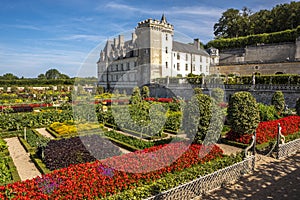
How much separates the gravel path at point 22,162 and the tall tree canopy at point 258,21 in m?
53.2

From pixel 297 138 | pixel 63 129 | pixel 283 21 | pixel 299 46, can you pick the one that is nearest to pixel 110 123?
pixel 63 129

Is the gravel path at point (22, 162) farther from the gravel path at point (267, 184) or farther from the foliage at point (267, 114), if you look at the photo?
the foliage at point (267, 114)

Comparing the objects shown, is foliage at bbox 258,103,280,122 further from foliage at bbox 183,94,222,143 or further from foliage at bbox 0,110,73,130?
foliage at bbox 0,110,73,130

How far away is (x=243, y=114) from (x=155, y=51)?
104ft

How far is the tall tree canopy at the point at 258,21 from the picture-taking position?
48219 millimetres

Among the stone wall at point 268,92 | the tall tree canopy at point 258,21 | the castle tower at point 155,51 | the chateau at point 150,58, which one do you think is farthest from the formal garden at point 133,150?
the tall tree canopy at point 258,21

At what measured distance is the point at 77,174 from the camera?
255 inches

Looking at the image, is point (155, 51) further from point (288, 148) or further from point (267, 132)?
point (288, 148)

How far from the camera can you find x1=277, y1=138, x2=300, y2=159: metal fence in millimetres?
10058

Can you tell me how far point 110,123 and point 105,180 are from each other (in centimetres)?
1152

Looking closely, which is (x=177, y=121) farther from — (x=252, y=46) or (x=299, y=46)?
(x=252, y=46)

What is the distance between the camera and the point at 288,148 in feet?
34.4

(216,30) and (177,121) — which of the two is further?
(216,30)

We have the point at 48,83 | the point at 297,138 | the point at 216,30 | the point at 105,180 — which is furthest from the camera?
the point at 216,30
